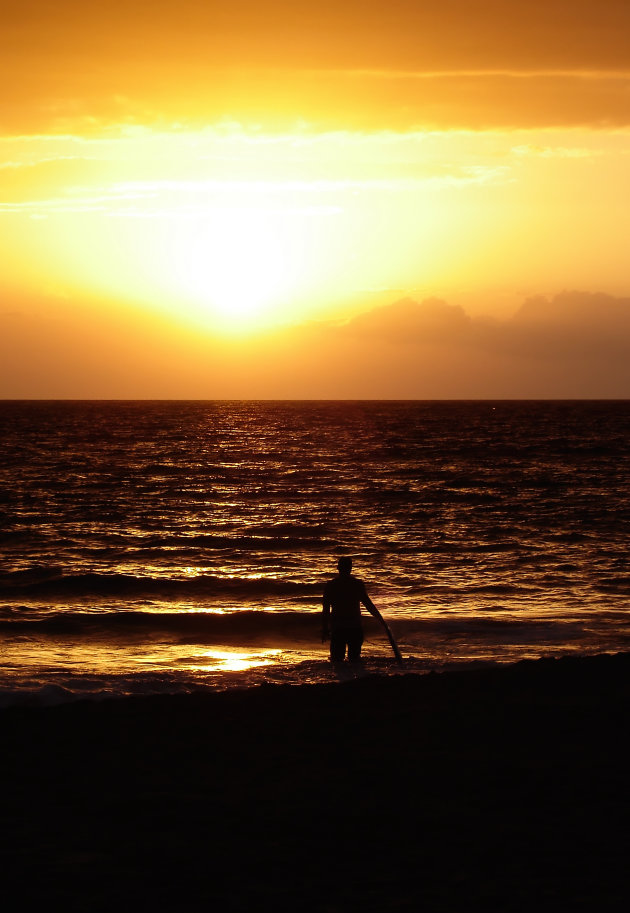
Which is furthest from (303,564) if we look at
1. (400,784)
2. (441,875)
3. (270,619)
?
(441,875)

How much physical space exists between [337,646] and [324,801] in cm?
597

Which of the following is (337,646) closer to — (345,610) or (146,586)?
(345,610)

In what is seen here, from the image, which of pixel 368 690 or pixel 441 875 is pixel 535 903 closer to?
pixel 441 875

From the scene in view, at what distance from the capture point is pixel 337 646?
13219 millimetres

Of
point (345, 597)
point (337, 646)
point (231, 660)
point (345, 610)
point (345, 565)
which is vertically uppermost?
point (345, 565)

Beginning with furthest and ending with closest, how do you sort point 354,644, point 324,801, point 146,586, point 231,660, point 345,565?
point 146,586 < point 231,660 < point 354,644 < point 345,565 < point 324,801

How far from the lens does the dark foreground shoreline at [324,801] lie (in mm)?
5766

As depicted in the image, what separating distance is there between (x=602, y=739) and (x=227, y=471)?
51067 mm

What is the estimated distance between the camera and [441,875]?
5.91 meters

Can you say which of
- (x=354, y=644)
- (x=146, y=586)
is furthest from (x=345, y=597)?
(x=146, y=586)

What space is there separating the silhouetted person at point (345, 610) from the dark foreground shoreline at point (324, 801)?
1954 millimetres

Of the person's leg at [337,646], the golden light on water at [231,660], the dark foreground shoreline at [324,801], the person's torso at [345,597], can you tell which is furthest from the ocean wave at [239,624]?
the dark foreground shoreline at [324,801]

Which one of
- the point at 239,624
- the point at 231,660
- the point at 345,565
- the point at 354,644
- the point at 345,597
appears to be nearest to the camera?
the point at 345,565

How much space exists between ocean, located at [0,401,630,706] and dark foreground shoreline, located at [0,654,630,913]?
2.54 meters
